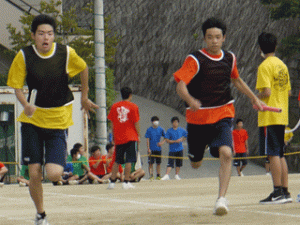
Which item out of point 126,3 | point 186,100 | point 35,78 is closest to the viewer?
point 35,78

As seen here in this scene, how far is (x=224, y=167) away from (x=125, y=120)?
6.46m

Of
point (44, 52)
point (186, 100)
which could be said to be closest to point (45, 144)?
point (44, 52)

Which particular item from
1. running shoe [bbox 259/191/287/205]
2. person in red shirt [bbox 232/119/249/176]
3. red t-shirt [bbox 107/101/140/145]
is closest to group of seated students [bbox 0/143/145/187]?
red t-shirt [bbox 107/101/140/145]

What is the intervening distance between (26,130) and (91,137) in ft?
89.3

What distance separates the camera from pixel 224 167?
6.95 metres

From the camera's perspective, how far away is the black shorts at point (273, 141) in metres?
8.26

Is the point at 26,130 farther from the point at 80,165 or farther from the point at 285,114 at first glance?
the point at 80,165

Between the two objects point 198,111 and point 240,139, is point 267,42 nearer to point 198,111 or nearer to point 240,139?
point 198,111

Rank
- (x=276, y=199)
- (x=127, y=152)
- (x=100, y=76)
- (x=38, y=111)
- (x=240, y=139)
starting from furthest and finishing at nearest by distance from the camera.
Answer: (x=240, y=139) < (x=100, y=76) < (x=127, y=152) < (x=276, y=199) < (x=38, y=111)

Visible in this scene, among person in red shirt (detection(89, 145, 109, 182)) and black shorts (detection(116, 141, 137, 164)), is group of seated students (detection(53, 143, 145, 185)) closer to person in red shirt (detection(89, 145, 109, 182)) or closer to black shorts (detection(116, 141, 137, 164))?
person in red shirt (detection(89, 145, 109, 182))

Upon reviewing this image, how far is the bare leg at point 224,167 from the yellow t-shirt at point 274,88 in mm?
1360

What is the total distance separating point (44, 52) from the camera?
633 cm

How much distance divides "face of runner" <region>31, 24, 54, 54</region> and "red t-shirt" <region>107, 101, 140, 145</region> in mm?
6931

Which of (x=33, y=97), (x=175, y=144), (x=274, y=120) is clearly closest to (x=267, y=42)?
(x=274, y=120)
